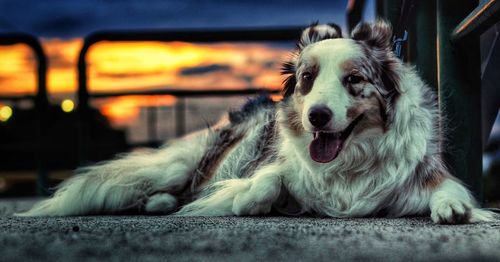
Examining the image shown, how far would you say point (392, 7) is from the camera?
3.02 m

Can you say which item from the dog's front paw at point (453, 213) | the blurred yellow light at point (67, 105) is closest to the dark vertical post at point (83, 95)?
the blurred yellow light at point (67, 105)

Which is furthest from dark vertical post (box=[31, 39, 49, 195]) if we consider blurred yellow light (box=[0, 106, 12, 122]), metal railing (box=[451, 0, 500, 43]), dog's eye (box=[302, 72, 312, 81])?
metal railing (box=[451, 0, 500, 43])

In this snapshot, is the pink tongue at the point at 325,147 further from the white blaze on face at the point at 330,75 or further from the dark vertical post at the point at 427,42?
the dark vertical post at the point at 427,42

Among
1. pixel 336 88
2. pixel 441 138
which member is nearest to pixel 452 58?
pixel 441 138

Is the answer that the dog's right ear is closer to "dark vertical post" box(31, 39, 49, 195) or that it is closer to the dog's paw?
the dog's paw

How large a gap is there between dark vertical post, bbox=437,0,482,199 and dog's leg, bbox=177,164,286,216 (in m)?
0.63

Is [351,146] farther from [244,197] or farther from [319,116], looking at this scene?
[244,197]

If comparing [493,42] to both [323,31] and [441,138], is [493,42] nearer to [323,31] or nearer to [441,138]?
[441,138]

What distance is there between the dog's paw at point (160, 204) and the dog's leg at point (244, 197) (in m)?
0.14

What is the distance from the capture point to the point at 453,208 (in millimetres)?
2008

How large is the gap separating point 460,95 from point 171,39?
6.39 ft

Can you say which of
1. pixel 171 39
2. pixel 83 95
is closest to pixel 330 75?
pixel 171 39

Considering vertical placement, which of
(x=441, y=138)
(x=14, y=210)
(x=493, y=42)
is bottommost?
(x=14, y=210)

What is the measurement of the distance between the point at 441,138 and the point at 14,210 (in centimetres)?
201
